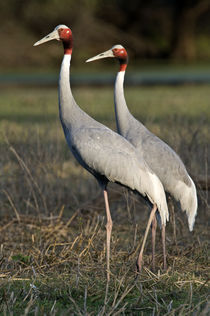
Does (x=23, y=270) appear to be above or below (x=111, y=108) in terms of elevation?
above

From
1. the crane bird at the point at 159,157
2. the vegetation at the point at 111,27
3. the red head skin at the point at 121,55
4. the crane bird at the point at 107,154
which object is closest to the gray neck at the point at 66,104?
the crane bird at the point at 107,154

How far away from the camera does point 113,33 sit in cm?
2644

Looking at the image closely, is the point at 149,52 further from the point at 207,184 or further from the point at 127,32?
the point at 207,184

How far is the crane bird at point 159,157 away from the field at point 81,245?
0.22 m

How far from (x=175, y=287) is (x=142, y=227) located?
1.57 meters

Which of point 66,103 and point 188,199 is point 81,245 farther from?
point 66,103

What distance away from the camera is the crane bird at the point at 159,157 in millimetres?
4117

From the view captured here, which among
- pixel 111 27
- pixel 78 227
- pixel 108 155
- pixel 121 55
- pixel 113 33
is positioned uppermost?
pixel 121 55

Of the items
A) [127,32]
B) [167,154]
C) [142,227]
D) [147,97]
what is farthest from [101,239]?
[127,32]

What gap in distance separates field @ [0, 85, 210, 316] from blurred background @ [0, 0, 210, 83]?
52.1 feet

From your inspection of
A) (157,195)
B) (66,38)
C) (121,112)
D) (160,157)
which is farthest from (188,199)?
(66,38)

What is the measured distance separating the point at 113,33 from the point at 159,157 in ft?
75.1

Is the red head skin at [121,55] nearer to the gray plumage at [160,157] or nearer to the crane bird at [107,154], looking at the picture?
the gray plumage at [160,157]

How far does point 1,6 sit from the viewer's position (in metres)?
23.4
